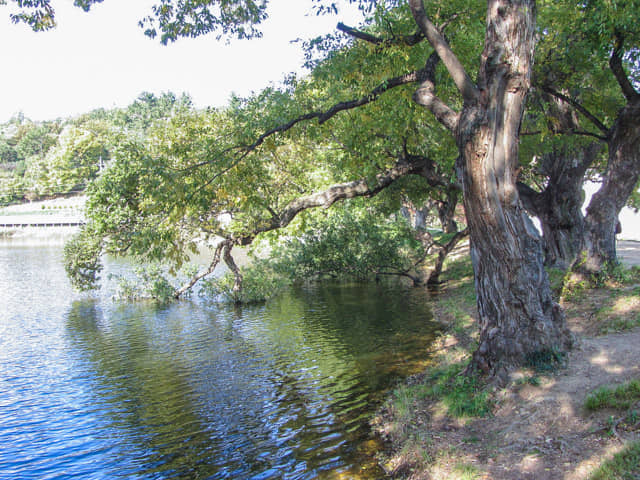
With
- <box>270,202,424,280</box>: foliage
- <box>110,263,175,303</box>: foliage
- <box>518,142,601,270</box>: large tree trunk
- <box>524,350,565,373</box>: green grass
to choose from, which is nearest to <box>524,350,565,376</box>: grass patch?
<box>524,350,565,373</box>: green grass

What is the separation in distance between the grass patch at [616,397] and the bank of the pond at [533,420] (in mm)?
12

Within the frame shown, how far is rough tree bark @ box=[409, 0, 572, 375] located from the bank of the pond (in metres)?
0.55

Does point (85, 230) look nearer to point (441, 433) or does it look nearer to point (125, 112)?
point (441, 433)

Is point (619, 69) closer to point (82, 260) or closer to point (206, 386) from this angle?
point (206, 386)

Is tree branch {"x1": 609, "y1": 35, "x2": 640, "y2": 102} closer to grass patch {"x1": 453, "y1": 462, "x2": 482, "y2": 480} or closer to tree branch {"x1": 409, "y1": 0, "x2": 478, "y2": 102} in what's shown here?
tree branch {"x1": 409, "y1": 0, "x2": 478, "y2": 102}

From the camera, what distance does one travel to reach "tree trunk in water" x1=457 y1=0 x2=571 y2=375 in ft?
25.1

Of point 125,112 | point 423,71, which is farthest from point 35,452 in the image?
point 125,112

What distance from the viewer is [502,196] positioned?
25.4 ft

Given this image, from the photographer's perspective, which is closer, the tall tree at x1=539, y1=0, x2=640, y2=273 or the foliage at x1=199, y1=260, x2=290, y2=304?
the tall tree at x1=539, y1=0, x2=640, y2=273

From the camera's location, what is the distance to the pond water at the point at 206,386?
7836 mm

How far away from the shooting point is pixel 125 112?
133 meters

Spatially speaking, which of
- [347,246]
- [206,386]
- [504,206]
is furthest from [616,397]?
[347,246]

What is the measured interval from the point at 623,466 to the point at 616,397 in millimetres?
1654

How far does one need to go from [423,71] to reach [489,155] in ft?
9.06
